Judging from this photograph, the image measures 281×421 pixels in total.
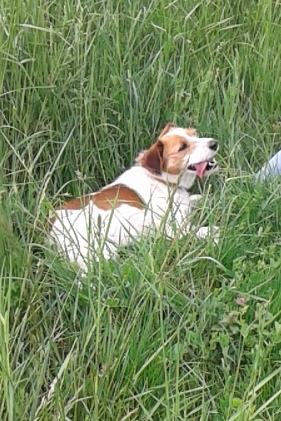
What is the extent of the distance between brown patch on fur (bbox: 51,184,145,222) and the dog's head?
154mm

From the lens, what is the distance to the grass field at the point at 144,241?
203 centimetres

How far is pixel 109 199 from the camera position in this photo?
2834 millimetres

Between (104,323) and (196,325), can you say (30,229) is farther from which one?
(196,325)

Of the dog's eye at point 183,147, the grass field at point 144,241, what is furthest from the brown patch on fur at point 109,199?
the dog's eye at point 183,147

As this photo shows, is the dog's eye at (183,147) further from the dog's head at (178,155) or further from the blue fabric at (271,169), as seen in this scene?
the blue fabric at (271,169)

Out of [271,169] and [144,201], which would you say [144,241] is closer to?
[144,201]

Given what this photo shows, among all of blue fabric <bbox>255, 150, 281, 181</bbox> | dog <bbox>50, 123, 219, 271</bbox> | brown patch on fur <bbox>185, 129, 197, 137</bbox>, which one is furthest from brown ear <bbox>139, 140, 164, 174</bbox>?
blue fabric <bbox>255, 150, 281, 181</bbox>

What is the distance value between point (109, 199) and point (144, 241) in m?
0.43

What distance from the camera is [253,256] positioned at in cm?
255

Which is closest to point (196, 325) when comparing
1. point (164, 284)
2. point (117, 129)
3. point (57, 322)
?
point (164, 284)

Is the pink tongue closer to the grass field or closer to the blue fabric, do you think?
the grass field

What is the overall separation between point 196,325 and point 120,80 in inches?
51.6

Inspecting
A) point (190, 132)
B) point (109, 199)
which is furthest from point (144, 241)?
point (190, 132)

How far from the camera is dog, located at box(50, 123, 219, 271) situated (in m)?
2.49
